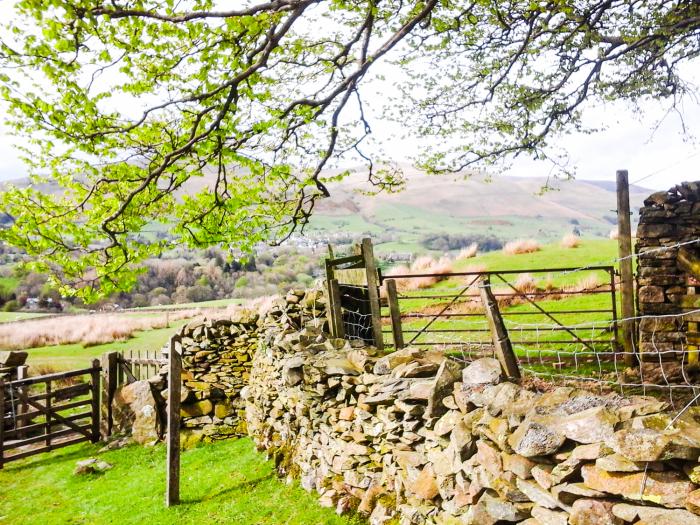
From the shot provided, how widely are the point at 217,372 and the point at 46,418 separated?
5782mm

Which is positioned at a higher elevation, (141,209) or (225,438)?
(141,209)

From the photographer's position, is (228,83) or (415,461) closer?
(415,461)

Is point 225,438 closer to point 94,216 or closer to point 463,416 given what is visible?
point 94,216

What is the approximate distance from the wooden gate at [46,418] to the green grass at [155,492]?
59 centimetres

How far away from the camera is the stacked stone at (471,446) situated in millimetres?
2949

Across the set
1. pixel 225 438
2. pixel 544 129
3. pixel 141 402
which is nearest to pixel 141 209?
pixel 225 438

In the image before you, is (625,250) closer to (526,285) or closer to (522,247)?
(526,285)

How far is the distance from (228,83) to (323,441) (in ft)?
16.4

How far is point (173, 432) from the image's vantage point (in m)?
8.66

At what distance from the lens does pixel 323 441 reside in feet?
23.4

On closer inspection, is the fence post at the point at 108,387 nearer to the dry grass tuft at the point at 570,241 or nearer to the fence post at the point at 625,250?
the fence post at the point at 625,250

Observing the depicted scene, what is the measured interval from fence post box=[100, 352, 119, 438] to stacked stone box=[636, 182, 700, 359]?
42.3 feet

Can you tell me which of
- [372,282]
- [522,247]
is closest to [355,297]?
[372,282]

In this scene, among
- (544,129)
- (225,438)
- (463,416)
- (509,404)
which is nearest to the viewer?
(509,404)
